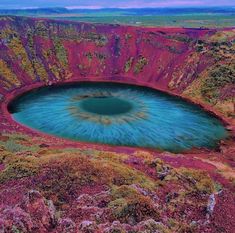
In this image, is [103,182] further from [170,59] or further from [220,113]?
[170,59]

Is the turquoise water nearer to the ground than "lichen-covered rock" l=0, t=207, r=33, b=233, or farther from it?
nearer to the ground

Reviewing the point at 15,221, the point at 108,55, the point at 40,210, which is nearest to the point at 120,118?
the point at 108,55

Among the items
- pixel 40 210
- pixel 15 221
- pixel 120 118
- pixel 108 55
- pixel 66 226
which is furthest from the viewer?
pixel 108 55

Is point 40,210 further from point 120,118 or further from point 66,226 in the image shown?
point 120,118

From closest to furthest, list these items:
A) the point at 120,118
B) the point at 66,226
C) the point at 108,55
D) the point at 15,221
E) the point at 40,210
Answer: the point at 15,221 → the point at 66,226 → the point at 40,210 → the point at 120,118 → the point at 108,55

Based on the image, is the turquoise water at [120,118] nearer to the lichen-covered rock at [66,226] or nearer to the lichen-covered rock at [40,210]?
the lichen-covered rock at [40,210]

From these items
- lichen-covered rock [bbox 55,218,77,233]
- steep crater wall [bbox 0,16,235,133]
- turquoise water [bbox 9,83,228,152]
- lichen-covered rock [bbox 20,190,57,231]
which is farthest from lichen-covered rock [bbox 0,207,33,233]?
steep crater wall [bbox 0,16,235,133]

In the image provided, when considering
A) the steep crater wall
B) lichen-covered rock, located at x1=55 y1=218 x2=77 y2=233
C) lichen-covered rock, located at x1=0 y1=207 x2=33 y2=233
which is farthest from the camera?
the steep crater wall

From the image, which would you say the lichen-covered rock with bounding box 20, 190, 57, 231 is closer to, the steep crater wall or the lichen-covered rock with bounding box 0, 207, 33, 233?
the lichen-covered rock with bounding box 0, 207, 33, 233

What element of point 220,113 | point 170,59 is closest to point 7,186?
point 220,113
